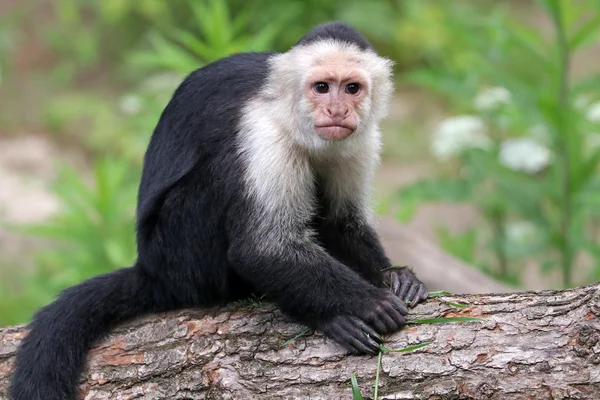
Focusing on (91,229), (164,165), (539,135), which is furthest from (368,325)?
(539,135)

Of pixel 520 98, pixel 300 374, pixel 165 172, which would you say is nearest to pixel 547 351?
pixel 300 374

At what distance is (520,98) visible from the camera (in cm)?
600

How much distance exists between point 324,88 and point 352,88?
5.7 inches

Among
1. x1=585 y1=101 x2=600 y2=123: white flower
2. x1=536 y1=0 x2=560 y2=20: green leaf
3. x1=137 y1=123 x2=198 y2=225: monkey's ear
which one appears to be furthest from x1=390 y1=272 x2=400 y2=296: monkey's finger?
x1=585 y1=101 x2=600 y2=123: white flower

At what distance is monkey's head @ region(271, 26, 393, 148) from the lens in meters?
3.80

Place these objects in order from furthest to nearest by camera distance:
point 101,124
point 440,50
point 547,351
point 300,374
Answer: point 440,50, point 101,124, point 300,374, point 547,351

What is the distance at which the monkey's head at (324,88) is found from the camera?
12.5ft

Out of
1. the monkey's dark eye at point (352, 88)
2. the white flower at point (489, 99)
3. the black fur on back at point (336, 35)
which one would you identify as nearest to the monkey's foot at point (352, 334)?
the monkey's dark eye at point (352, 88)

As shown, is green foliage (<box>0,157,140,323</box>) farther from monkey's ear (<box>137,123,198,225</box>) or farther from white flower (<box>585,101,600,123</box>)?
white flower (<box>585,101,600,123</box>)

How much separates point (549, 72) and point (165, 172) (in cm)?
345

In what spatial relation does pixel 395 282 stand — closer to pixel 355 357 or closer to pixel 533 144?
pixel 355 357

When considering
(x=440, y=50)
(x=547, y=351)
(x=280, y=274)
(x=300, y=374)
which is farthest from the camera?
(x=440, y=50)

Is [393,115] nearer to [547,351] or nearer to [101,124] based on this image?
[101,124]

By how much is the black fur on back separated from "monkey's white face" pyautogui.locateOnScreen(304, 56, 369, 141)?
0.13m
